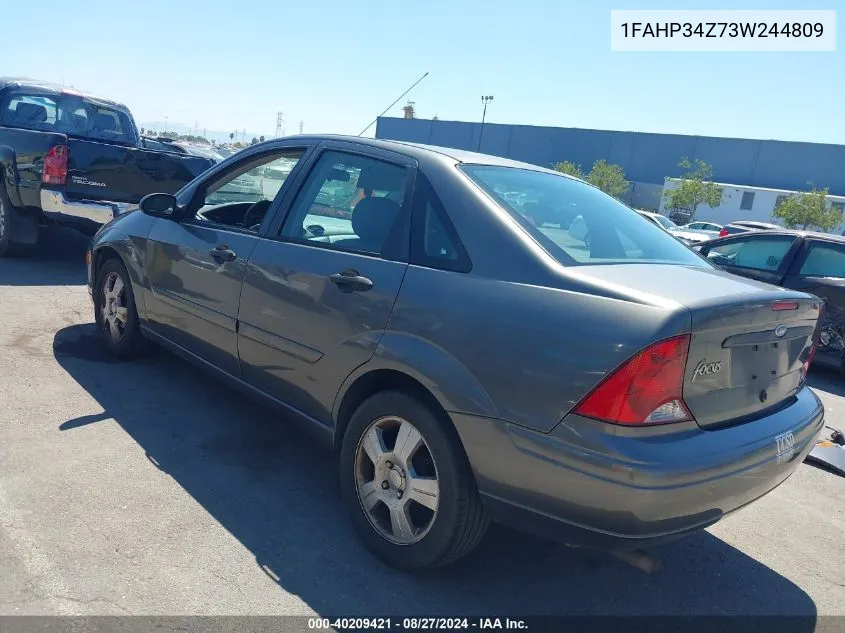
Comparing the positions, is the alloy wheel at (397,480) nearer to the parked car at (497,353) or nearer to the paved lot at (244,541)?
the parked car at (497,353)

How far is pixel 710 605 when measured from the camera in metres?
2.81

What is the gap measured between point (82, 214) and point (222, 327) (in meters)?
4.31

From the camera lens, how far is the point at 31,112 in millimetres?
7852

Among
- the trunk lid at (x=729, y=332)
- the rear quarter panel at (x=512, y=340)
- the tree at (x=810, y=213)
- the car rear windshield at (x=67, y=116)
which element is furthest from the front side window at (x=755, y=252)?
the tree at (x=810, y=213)

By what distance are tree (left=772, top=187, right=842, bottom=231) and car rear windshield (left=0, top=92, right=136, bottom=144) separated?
4445 cm

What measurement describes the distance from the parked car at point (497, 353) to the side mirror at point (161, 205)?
0.65 m

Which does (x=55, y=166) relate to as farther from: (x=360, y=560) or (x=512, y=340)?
(x=512, y=340)

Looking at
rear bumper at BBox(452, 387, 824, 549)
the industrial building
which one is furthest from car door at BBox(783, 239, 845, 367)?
the industrial building

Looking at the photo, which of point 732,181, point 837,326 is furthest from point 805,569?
point 732,181

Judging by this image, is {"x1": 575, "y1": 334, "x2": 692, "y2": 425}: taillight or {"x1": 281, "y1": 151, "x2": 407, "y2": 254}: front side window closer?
{"x1": 575, "y1": 334, "x2": 692, "y2": 425}: taillight

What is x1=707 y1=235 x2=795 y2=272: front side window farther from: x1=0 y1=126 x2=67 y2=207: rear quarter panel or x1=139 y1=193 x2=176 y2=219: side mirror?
x1=0 y1=126 x2=67 y2=207: rear quarter panel

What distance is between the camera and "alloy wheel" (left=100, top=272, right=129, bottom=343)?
468 cm

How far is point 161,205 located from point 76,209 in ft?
11.4

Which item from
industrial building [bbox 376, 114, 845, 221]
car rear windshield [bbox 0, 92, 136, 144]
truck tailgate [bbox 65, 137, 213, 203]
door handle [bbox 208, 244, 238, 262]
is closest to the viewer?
door handle [bbox 208, 244, 238, 262]
